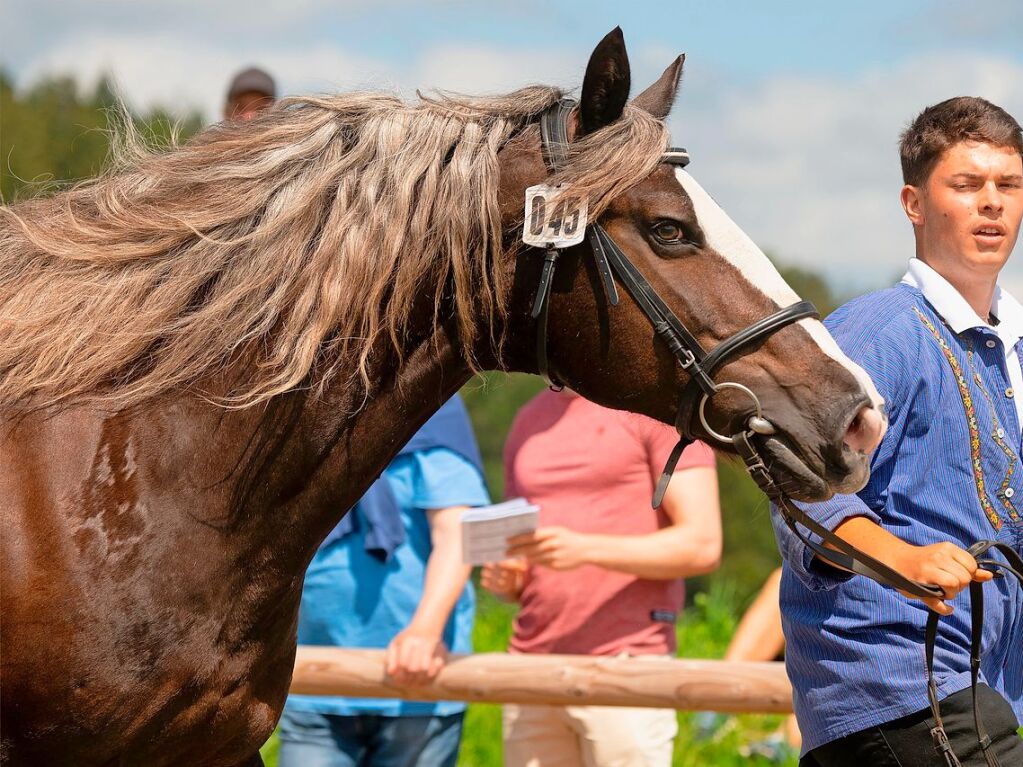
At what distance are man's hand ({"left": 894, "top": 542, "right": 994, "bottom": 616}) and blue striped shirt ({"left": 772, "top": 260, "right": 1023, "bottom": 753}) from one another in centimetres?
17

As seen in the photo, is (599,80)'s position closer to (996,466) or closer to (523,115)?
(523,115)

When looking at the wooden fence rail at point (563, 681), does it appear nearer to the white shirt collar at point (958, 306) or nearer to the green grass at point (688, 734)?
→ the white shirt collar at point (958, 306)

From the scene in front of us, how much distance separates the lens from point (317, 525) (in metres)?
2.61

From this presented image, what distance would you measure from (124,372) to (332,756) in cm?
212

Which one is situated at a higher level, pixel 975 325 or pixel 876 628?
pixel 975 325

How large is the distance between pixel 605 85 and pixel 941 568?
1.21 m

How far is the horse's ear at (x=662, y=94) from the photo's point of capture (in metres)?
2.78

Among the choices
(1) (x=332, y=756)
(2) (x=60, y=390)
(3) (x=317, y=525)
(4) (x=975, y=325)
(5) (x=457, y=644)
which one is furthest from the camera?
(5) (x=457, y=644)

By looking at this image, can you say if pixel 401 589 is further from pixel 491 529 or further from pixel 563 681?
pixel 563 681

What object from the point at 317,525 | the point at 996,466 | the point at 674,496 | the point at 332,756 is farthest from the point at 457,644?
the point at 996,466

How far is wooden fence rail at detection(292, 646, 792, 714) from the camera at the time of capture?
13.8 feet

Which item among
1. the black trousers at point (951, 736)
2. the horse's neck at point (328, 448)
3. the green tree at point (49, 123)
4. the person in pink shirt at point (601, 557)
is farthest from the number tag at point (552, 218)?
the green tree at point (49, 123)

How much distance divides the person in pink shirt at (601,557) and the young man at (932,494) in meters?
1.36

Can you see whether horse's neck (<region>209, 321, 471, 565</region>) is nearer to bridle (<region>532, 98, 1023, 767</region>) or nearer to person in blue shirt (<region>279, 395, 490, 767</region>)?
bridle (<region>532, 98, 1023, 767</region>)
